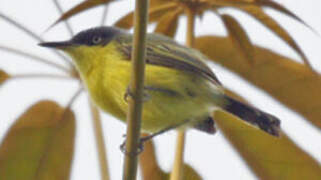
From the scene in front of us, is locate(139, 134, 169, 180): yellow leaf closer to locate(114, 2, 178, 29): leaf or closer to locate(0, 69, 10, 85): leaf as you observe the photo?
locate(114, 2, 178, 29): leaf

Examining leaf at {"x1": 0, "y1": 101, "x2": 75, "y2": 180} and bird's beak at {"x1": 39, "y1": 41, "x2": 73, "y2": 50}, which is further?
leaf at {"x1": 0, "y1": 101, "x2": 75, "y2": 180}

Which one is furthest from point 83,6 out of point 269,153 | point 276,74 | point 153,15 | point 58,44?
point 269,153

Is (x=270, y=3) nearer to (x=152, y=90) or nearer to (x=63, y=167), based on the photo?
(x=152, y=90)

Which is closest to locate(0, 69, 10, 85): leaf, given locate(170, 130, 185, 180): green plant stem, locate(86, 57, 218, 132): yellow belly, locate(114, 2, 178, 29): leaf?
locate(86, 57, 218, 132): yellow belly

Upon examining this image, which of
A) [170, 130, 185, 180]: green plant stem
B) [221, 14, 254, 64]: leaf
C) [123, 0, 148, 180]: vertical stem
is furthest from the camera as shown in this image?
[221, 14, 254, 64]: leaf

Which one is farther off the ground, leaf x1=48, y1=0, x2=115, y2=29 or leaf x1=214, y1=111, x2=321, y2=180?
leaf x1=48, y1=0, x2=115, y2=29

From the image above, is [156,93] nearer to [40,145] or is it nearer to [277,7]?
[277,7]

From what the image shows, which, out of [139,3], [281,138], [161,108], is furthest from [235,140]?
[139,3]

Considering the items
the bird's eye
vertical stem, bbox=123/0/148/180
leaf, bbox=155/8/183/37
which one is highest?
leaf, bbox=155/8/183/37
